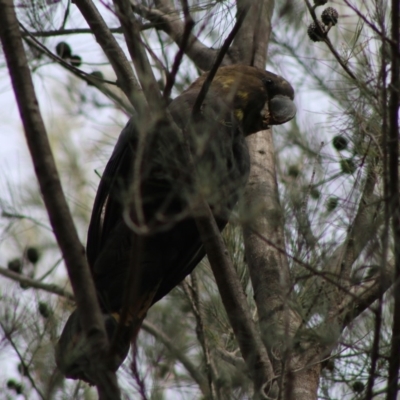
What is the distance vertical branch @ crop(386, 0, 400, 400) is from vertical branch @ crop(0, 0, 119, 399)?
728 mm

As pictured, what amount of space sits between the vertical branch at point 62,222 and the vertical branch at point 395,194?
0.73 m

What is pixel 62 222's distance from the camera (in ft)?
6.16

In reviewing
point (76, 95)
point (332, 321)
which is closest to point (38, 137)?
point (332, 321)

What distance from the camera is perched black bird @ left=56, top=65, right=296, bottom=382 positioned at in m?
2.16

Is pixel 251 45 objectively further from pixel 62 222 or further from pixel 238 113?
pixel 62 222

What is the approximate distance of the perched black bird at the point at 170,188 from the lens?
2.16 m

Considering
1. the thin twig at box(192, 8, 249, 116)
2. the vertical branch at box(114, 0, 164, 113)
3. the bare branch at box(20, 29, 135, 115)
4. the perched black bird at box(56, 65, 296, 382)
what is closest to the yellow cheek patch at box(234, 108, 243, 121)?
the perched black bird at box(56, 65, 296, 382)

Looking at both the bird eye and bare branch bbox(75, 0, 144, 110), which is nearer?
bare branch bbox(75, 0, 144, 110)

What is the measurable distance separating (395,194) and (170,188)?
93cm

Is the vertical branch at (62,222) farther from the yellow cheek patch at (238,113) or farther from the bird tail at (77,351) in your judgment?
the yellow cheek patch at (238,113)

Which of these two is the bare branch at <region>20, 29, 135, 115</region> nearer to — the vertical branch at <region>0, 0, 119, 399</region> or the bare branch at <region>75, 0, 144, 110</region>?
the bare branch at <region>75, 0, 144, 110</region>

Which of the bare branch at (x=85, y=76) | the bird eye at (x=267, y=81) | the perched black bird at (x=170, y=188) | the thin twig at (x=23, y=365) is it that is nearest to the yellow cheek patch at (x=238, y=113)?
the perched black bird at (x=170, y=188)

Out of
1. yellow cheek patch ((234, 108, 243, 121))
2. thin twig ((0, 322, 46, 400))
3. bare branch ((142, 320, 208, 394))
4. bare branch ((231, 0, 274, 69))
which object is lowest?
→ thin twig ((0, 322, 46, 400))

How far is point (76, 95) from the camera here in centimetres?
463
